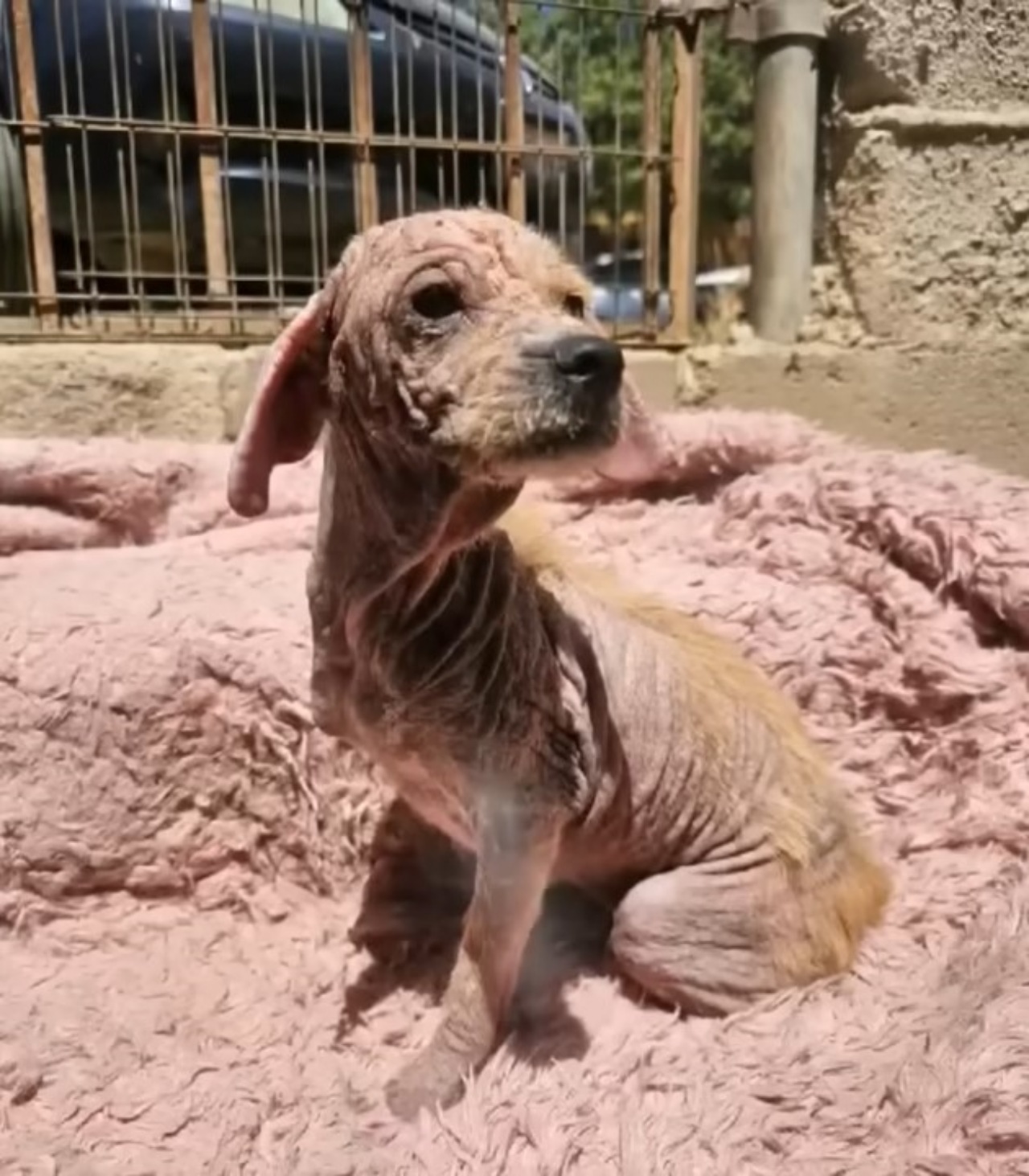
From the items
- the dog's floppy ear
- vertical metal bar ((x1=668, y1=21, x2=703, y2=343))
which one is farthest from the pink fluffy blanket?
vertical metal bar ((x1=668, y1=21, x2=703, y2=343))

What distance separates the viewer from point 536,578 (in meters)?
1.30

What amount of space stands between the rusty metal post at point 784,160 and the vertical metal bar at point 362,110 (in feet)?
2.25

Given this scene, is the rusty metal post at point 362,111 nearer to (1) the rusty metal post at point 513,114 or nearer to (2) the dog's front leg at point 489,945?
(1) the rusty metal post at point 513,114

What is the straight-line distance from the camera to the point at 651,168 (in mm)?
2461

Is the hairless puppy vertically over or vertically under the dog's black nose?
under

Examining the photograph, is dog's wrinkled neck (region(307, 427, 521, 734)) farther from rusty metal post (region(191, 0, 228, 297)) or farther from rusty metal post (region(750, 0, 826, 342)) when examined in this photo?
rusty metal post (region(750, 0, 826, 342))

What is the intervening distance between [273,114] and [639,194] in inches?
28.6

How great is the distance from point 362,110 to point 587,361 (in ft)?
4.86

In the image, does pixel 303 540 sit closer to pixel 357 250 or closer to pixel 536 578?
pixel 536 578

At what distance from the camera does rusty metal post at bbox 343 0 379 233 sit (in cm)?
224

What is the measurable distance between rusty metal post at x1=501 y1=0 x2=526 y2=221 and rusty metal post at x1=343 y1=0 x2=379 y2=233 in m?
0.23

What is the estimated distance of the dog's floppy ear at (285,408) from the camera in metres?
1.12

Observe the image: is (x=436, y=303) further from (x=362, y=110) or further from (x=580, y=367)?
(x=362, y=110)

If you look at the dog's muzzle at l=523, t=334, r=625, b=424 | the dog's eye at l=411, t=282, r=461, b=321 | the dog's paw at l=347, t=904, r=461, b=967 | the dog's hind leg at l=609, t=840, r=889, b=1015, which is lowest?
the dog's paw at l=347, t=904, r=461, b=967
